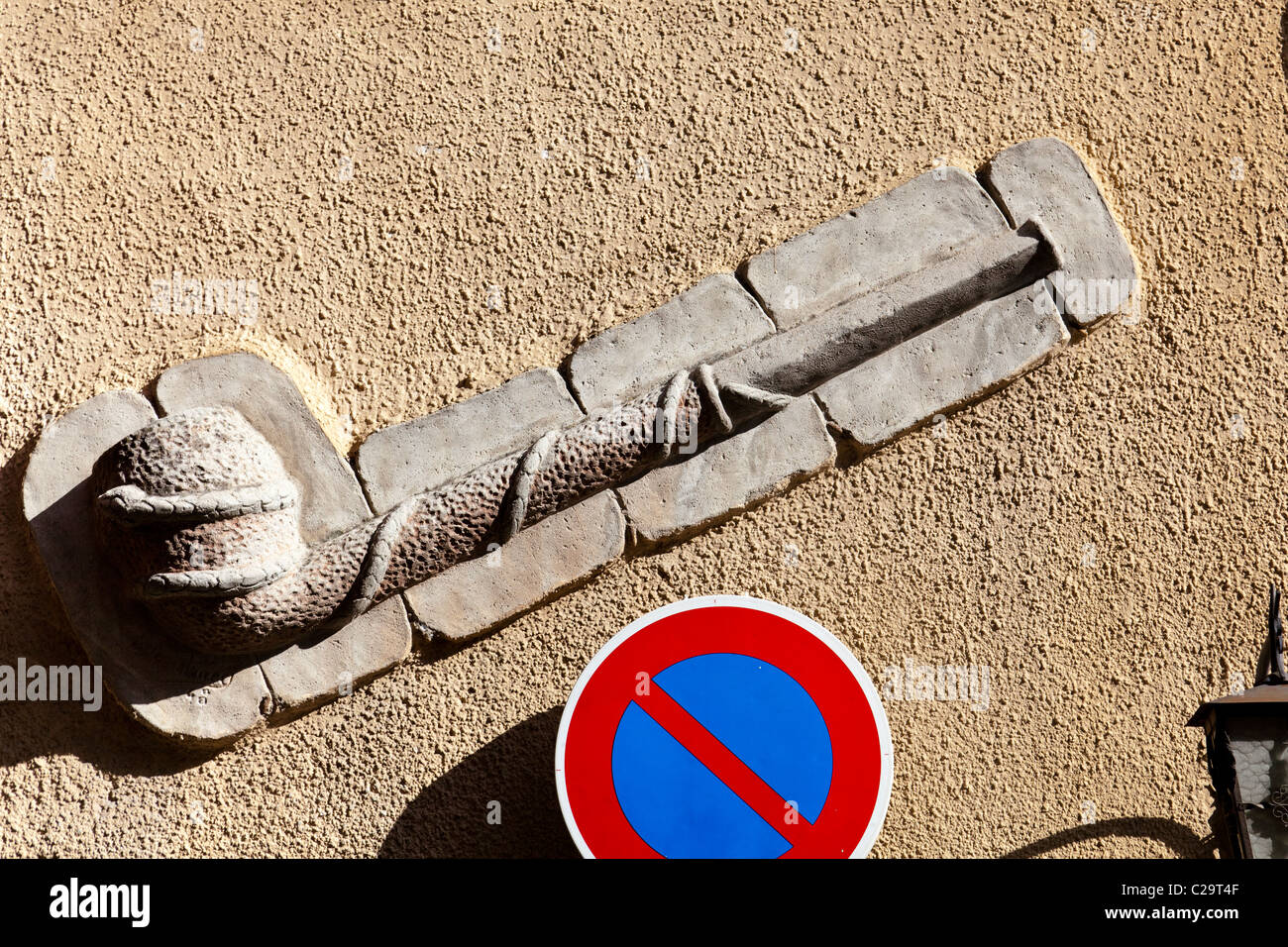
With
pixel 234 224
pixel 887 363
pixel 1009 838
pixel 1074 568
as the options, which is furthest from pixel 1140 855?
pixel 234 224

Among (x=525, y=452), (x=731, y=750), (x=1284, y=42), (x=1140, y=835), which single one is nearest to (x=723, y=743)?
(x=731, y=750)

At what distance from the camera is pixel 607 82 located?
118 inches

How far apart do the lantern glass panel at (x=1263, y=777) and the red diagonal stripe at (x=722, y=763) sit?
777mm

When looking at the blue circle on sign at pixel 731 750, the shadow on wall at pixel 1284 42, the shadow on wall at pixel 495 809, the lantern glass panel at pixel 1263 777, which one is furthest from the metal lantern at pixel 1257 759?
the shadow on wall at pixel 1284 42

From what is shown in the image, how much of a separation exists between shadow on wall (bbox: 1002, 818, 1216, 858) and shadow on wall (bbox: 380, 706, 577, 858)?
3.50ft

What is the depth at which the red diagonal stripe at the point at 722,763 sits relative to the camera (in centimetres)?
234

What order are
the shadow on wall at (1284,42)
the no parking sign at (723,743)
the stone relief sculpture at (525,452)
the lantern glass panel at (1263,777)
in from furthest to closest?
the shadow on wall at (1284,42) → the stone relief sculpture at (525,452) → the no parking sign at (723,743) → the lantern glass panel at (1263,777)

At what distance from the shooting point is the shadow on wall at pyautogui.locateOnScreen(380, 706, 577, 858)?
2.64 meters

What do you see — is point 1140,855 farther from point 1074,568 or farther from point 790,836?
point 790,836

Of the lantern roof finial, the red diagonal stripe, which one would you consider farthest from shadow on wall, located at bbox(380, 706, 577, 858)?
the lantern roof finial

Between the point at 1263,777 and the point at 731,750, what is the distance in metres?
0.94

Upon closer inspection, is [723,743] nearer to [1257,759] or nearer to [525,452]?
[525,452]

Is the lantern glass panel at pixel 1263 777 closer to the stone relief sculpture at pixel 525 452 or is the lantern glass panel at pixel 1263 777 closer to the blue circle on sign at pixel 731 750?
the blue circle on sign at pixel 731 750

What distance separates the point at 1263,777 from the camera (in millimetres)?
2107
